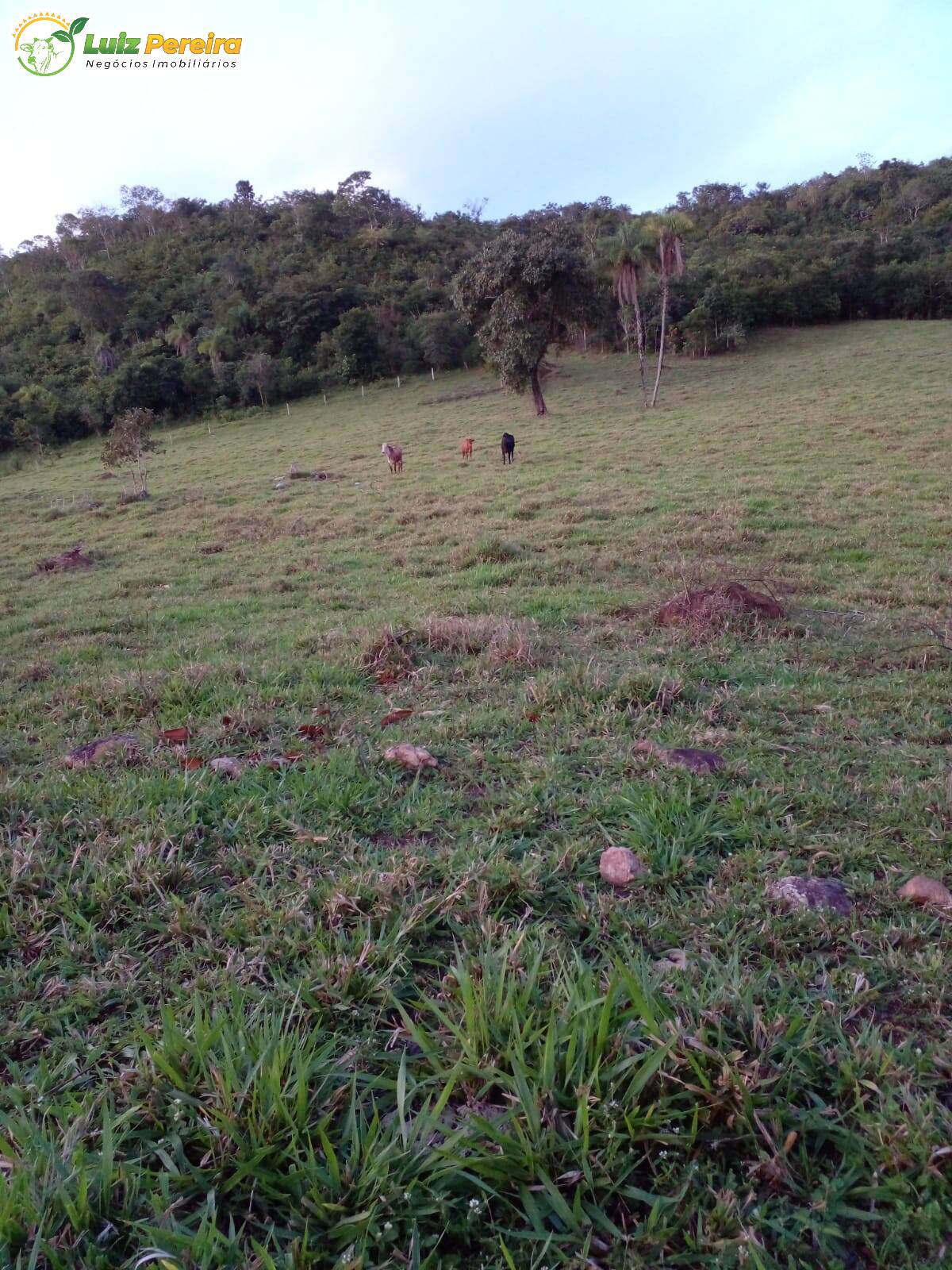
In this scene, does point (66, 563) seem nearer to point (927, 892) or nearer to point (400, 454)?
point (400, 454)

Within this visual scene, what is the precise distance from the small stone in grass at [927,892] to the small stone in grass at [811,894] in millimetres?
195

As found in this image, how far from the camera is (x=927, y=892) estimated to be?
250 cm

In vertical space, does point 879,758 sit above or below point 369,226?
below

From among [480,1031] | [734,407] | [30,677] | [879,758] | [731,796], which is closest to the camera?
[480,1031]

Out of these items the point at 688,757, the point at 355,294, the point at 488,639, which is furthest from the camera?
the point at 355,294

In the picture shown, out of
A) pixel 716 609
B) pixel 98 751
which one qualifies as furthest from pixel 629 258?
pixel 98 751

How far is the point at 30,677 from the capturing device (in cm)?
584

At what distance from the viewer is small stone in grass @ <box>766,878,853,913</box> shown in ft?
8.09

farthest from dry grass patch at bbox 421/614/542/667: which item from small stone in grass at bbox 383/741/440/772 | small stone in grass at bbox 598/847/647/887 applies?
small stone in grass at bbox 598/847/647/887

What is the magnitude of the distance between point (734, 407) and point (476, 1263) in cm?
2817

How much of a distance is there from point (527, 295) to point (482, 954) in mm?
32050

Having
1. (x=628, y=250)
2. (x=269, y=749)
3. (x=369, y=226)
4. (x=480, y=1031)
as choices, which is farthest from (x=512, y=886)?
(x=369, y=226)

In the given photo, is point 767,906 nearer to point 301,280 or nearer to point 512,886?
point 512,886

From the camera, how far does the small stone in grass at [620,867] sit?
2.69 metres
